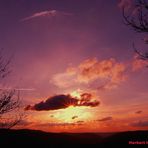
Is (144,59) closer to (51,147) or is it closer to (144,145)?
(144,145)

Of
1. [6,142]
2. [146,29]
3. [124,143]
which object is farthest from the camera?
[6,142]

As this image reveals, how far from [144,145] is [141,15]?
33132 mm

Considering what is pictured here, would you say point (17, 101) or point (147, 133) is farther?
point (147, 133)

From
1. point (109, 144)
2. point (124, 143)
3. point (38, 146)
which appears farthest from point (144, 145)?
point (38, 146)

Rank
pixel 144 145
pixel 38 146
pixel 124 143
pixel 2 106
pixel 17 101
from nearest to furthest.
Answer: pixel 2 106, pixel 17 101, pixel 144 145, pixel 124 143, pixel 38 146

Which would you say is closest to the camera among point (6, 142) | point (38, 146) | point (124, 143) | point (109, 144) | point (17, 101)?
point (17, 101)

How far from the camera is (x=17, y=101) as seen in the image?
65.1 feet

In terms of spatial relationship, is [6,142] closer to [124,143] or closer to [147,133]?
[124,143]

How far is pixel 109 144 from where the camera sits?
63.3m

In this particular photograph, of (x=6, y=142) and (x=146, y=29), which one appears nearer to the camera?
(x=146, y=29)

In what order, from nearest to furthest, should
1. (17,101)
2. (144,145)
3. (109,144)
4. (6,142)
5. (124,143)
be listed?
(17,101) → (144,145) → (124,143) → (109,144) → (6,142)

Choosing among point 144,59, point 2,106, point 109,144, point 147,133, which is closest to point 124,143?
point 109,144

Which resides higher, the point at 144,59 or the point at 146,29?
the point at 146,29

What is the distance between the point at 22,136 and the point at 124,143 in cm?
3914
